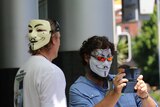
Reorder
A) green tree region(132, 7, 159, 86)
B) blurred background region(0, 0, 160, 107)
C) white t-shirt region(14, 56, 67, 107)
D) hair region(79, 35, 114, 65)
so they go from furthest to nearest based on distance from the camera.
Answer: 1. green tree region(132, 7, 159, 86)
2. blurred background region(0, 0, 160, 107)
3. hair region(79, 35, 114, 65)
4. white t-shirt region(14, 56, 67, 107)

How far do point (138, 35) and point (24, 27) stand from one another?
35.9m

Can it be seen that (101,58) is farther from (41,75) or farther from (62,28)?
(62,28)

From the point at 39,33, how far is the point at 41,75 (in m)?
0.39

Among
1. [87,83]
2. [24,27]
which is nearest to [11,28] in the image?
[24,27]

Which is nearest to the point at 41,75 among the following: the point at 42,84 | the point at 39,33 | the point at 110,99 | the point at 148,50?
the point at 42,84

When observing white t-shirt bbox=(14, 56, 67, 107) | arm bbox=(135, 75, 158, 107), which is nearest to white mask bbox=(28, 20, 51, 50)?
white t-shirt bbox=(14, 56, 67, 107)

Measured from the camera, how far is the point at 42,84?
344 centimetres

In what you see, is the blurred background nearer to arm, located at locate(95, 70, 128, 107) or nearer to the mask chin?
the mask chin

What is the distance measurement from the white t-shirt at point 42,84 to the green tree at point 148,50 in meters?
35.2

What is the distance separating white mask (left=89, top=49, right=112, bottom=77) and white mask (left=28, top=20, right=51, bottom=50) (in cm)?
53

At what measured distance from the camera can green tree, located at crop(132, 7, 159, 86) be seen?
128 feet

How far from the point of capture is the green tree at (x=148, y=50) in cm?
3903

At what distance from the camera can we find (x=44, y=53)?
365 cm

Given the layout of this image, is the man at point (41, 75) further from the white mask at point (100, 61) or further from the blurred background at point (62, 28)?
the blurred background at point (62, 28)
